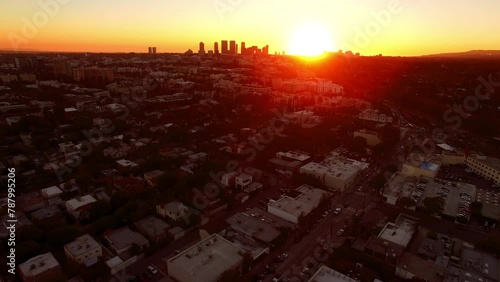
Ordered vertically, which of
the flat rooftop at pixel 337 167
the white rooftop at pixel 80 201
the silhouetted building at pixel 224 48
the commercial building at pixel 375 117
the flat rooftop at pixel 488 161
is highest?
the silhouetted building at pixel 224 48

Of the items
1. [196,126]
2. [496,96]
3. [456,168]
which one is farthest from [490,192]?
[496,96]

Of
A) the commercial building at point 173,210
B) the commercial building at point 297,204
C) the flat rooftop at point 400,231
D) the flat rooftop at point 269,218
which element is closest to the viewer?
the flat rooftop at point 400,231

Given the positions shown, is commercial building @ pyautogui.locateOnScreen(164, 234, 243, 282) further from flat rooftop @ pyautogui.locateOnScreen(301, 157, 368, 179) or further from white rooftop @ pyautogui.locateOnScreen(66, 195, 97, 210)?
Answer: flat rooftop @ pyautogui.locateOnScreen(301, 157, 368, 179)

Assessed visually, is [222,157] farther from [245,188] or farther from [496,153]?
[496,153]

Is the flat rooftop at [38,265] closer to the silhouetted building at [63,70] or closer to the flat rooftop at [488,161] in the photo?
the flat rooftop at [488,161]

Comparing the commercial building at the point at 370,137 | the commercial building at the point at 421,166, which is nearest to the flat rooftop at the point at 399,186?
the commercial building at the point at 421,166

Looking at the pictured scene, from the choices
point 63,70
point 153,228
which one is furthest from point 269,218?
point 63,70

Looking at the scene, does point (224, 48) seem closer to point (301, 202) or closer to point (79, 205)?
point (301, 202)
